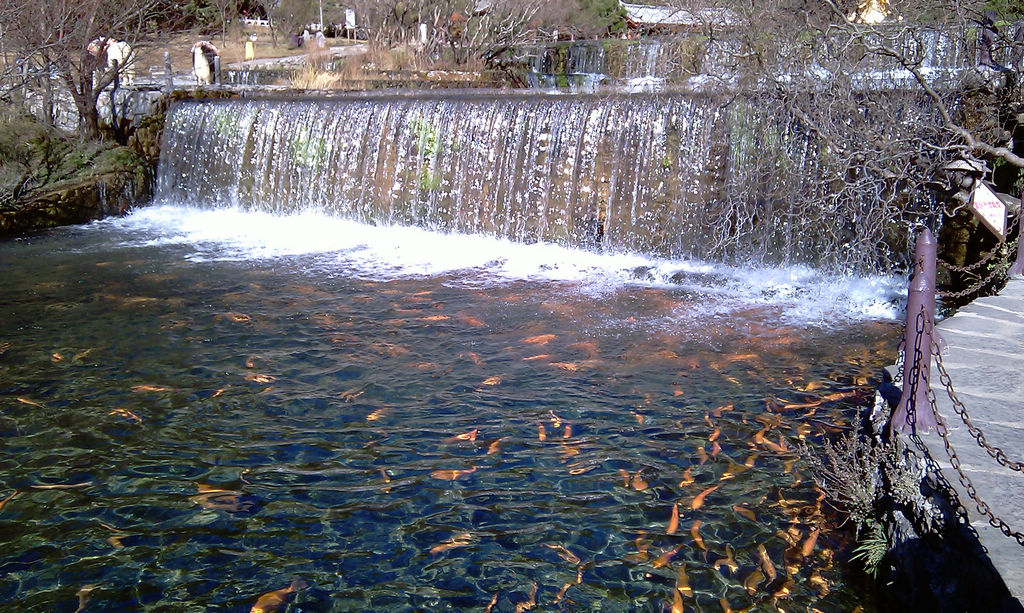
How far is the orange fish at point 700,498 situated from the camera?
4781mm

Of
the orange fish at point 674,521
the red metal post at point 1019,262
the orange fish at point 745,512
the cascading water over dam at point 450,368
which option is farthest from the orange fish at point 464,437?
the red metal post at point 1019,262

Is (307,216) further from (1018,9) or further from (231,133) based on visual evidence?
(1018,9)

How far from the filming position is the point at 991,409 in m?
4.39

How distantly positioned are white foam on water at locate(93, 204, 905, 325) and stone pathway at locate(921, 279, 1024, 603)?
262 centimetres

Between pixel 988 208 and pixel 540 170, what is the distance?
244 inches

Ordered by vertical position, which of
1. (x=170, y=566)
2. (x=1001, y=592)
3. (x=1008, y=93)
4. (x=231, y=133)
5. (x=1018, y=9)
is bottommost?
(x=170, y=566)

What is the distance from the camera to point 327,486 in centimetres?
501

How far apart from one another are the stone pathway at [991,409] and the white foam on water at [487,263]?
Result: 103 inches

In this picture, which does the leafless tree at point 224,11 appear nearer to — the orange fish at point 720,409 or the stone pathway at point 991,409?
the orange fish at point 720,409

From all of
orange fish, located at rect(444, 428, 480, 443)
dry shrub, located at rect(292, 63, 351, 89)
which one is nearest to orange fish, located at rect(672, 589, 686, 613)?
orange fish, located at rect(444, 428, 480, 443)

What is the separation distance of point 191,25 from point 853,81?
28535 millimetres

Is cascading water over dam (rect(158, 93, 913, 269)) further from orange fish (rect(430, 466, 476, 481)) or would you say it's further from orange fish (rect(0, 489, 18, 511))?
orange fish (rect(0, 489, 18, 511))

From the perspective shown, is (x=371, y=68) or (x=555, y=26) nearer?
(x=371, y=68)

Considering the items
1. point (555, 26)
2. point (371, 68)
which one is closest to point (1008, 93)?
point (371, 68)
